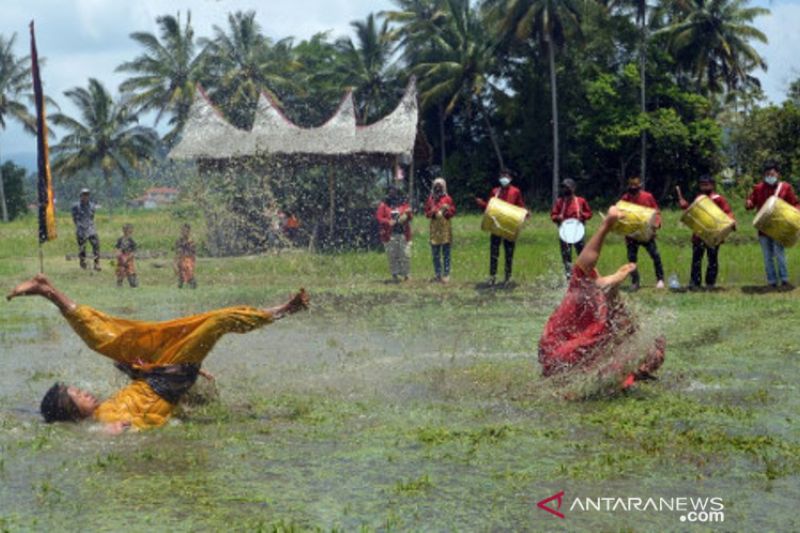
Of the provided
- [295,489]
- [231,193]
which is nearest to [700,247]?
[295,489]

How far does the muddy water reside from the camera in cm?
534

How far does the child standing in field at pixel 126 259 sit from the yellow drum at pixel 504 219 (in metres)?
5.23

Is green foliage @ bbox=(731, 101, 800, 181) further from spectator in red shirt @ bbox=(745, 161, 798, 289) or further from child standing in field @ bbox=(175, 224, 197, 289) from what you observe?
child standing in field @ bbox=(175, 224, 197, 289)

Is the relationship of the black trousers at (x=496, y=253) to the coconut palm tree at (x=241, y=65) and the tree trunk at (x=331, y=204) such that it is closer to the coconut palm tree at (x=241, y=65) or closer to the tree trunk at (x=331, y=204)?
the tree trunk at (x=331, y=204)

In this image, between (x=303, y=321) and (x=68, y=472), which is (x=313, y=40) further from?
(x=68, y=472)

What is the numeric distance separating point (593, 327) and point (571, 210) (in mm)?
7161

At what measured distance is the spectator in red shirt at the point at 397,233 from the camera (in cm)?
1686

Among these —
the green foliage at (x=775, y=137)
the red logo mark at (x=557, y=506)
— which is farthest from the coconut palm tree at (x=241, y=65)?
the red logo mark at (x=557, y=506)

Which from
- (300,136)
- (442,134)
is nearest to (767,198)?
(300,136)

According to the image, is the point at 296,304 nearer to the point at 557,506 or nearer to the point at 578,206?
the point at 557,506

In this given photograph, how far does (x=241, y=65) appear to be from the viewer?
163 ft

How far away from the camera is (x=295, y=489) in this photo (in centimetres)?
576

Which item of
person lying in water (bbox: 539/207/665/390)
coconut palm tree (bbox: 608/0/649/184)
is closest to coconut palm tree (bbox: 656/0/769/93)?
coconut palm tree (bbox: 608/0/649/184)

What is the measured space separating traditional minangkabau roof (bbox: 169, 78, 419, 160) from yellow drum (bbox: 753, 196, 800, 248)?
35.5ft
